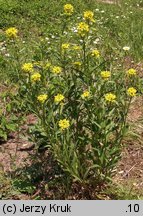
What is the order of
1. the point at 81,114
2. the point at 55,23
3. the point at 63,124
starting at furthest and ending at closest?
the point at 55,23
the point at 81,114
the point at 63,124

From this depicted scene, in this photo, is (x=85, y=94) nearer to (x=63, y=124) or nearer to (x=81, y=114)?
(x=63, y=124)

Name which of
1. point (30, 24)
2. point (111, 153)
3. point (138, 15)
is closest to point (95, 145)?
point (111, 153)

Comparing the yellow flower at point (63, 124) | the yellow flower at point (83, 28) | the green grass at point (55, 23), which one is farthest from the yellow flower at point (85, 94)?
the green grass at point (55, 23)

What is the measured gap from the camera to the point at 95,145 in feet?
14.3

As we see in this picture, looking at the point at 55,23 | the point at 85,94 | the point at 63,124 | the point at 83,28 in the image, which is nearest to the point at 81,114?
the point at 85,94

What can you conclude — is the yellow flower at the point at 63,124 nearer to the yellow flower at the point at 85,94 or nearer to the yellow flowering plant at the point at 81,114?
the yellow flowering plant at the point at 81,114

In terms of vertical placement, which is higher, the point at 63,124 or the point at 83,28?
the point at 83,28

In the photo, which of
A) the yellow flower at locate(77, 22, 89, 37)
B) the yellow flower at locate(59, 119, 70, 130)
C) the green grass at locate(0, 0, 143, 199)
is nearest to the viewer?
the yellow flower at locate(59, 119, 70, 130)

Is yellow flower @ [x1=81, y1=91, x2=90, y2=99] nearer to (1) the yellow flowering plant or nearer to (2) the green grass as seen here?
(1) the yellow flowering plant

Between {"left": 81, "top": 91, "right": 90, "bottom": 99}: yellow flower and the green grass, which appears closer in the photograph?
{"left": 81, "top": 91, "right": 90, "bottom": 99}: yellow flower

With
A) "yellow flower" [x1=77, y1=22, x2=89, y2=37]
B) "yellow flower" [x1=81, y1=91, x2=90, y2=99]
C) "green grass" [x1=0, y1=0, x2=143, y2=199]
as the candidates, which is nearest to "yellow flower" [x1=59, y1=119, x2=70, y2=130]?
"yellow flower" [x1=81, y1=91, x2=90, y2=99]

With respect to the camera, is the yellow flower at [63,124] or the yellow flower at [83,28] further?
the yellow flower at [83,28]

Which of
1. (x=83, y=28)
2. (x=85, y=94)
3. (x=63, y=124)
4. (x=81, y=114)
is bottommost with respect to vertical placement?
(x=81, y=114)
